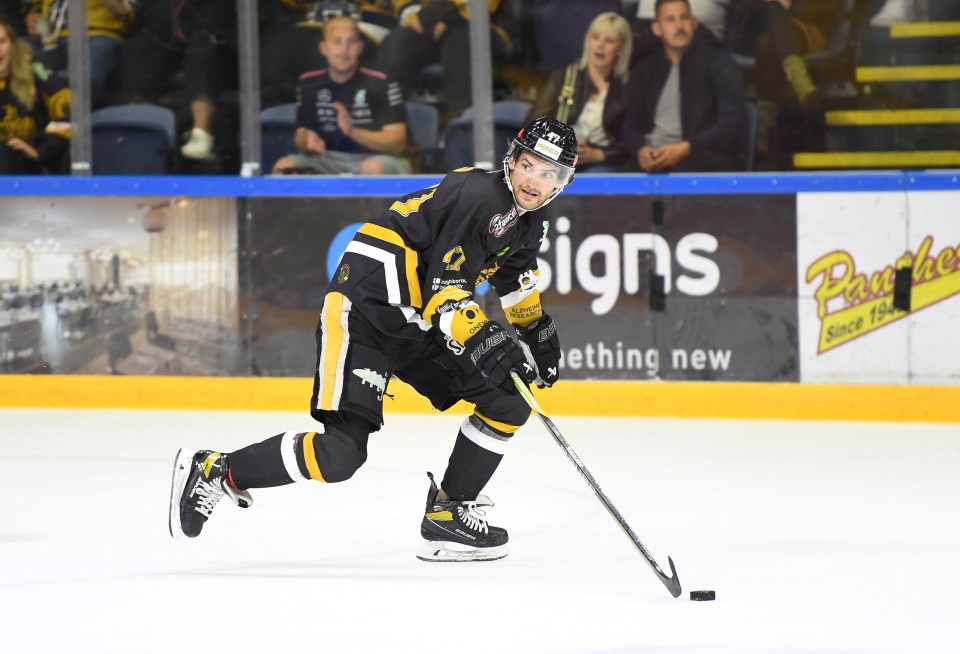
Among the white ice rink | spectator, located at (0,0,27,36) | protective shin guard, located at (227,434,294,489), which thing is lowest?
the white ice rink

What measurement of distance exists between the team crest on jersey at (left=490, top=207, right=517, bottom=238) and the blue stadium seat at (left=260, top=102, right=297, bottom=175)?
3.22 metres

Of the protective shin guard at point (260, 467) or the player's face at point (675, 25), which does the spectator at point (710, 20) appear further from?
the protective shin guard at point (260, 467)

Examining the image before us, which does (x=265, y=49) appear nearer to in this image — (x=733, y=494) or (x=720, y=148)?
(x=720, y=148)

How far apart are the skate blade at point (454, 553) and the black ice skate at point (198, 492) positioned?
1.42 ft

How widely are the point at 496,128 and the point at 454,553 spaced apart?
3.12 m

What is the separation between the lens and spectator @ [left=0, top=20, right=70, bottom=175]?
6.46 meters

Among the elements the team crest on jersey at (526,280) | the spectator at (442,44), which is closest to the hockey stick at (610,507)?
the team crest on jersey at (526,280)

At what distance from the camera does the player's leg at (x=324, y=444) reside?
3.28 metres

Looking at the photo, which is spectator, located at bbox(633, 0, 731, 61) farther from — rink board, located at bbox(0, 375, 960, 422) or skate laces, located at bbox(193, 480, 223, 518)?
skate laces, located at bbox(193, 480, 223, 518)

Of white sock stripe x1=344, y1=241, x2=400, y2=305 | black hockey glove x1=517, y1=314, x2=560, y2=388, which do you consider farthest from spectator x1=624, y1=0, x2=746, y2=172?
white sock stripe x1=344, y1=241, x2=400, y2=305

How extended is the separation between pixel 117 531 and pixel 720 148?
126 inches

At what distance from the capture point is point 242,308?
6168 mm

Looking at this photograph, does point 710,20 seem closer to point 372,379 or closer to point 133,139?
point 133,139

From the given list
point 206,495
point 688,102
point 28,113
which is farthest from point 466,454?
point 28,113
